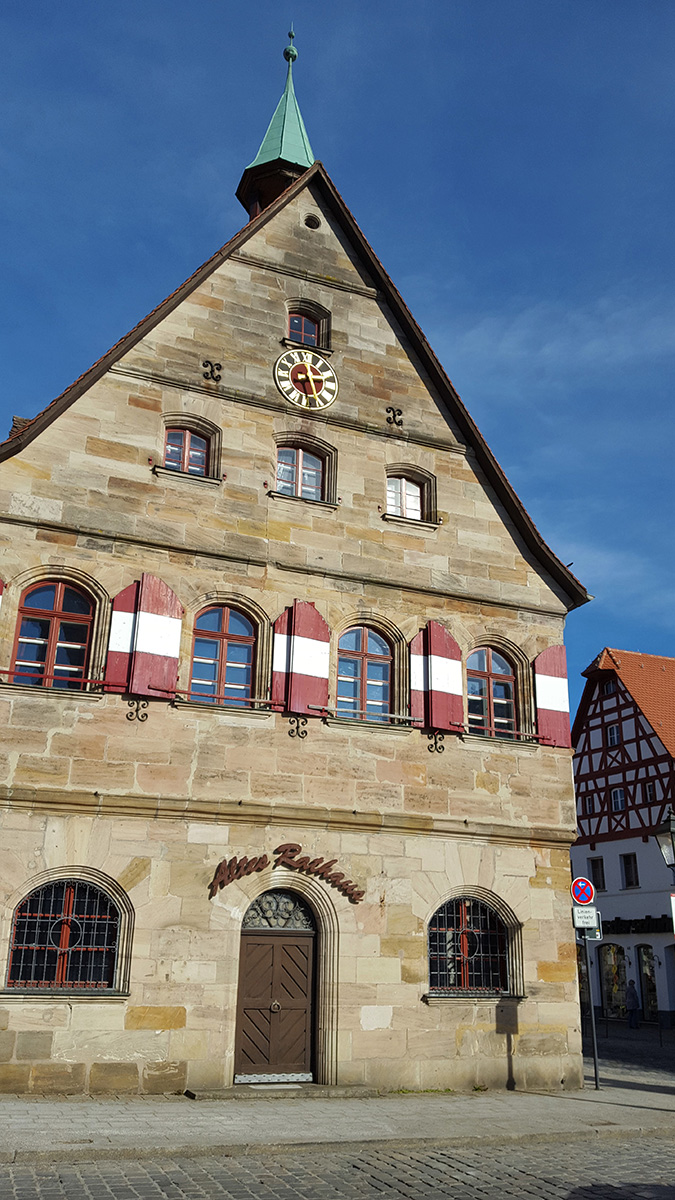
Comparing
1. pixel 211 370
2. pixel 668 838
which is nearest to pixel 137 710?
pixel 211 370

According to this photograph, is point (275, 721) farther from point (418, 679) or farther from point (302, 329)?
point (302, 329)

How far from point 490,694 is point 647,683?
19321 mm

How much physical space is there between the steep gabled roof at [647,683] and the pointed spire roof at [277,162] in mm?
18638

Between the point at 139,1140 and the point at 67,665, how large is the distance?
590 centimetres

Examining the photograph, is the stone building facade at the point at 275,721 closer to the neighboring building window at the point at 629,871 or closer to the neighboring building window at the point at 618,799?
the neighboring building window at the point at 629,871

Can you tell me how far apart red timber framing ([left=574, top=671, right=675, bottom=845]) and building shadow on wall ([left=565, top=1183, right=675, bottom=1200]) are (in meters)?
22.8

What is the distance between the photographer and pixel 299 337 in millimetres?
16250

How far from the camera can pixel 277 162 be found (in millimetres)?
21531

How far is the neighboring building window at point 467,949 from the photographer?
45.2 ft

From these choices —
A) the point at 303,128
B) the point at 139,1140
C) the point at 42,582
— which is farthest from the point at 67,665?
the point at 303,128

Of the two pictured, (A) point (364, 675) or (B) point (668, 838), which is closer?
(B) point (668, 838)

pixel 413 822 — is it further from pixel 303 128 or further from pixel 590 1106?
pixel 303 128

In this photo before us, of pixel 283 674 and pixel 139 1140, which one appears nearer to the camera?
pixel 139 1140

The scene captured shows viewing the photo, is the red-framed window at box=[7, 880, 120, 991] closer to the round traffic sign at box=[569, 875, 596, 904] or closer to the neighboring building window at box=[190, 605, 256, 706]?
the neighboring building window at box=[190, 605, 256, 706]
